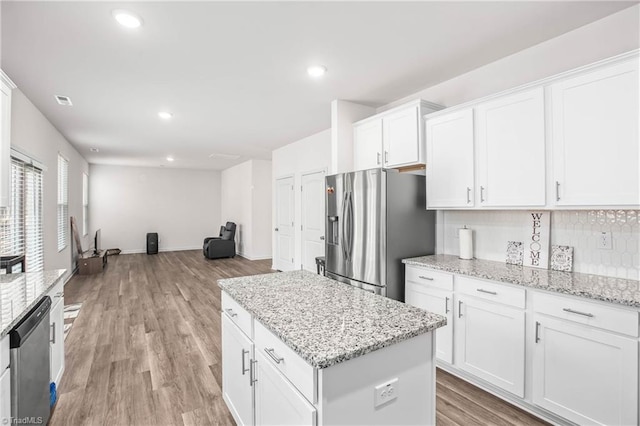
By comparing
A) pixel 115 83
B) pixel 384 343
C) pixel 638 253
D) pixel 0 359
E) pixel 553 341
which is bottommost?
pixel 553 341

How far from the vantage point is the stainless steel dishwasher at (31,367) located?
1.47 metres

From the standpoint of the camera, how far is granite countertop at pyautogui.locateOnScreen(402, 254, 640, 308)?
1.72 metres

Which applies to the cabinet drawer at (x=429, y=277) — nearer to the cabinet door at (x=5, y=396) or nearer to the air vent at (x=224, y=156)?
the cabinet door at (x=5, y=396)

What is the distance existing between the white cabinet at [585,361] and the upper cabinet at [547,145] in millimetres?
668

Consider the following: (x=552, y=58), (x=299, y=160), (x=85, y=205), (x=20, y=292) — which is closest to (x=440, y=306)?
(x=552, y=58)

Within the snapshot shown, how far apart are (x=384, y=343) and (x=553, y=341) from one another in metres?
1.44

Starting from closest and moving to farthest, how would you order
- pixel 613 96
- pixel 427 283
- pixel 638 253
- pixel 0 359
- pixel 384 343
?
pixel 384 343
pixel 0 359
pixel 613 96
pixel 638 253
pixel 427 283

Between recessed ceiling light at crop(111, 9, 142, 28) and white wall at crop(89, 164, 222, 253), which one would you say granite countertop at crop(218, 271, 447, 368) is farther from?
white wall at crop(89, 164, 222, 253)

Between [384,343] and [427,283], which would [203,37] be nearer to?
[384,343]

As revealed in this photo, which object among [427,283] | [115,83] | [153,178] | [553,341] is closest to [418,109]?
[427,283]

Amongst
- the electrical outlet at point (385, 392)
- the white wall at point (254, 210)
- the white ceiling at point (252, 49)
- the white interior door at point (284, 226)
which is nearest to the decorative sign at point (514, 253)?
the white ceiling at point (252, 49)

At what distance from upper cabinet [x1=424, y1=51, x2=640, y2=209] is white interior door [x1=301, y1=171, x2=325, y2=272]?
2.69m

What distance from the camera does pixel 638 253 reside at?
77.5 inches

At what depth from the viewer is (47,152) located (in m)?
4.38
